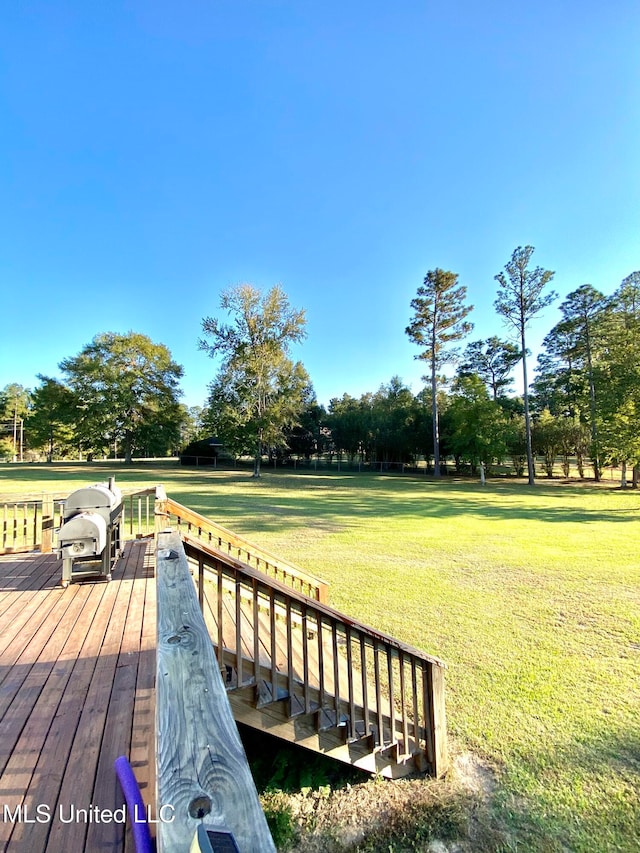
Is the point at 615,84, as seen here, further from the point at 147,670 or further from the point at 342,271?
the point at 147,670

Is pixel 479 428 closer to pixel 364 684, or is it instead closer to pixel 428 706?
pixel 428 706

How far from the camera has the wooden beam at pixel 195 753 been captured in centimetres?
53

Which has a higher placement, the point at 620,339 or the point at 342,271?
the point at 342,271

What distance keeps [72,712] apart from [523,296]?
27.0 m

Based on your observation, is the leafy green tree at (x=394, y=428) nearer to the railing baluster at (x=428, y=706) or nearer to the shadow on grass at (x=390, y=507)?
the shadow on grass at (x=390, y=507)

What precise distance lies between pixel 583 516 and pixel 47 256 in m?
27.0

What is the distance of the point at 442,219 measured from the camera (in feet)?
49.6

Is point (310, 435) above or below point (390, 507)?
above

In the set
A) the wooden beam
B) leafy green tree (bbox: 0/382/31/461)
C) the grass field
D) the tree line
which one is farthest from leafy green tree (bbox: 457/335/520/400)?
leafy green tree (bbox: 0/382/31/461)

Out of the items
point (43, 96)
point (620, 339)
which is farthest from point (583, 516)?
point (43, 96)

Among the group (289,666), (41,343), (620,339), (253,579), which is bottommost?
(289,666)

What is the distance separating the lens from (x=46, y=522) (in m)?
4.71

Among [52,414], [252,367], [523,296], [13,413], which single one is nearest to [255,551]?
[252,367]

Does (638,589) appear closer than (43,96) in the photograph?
Yes
